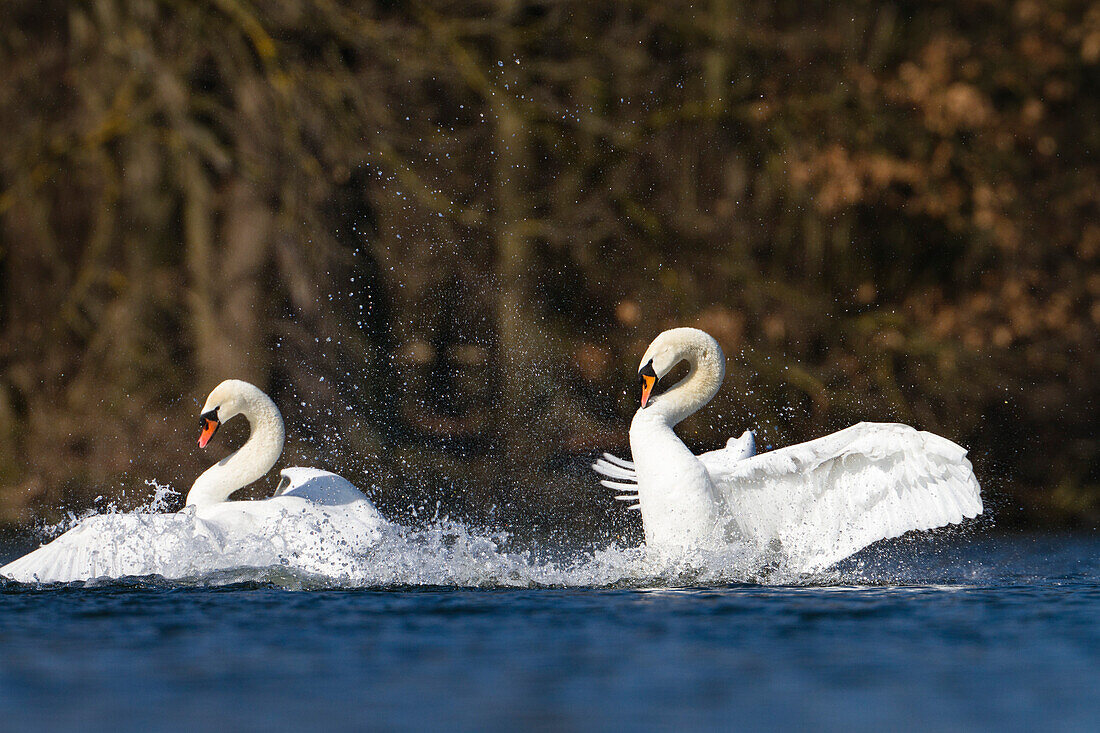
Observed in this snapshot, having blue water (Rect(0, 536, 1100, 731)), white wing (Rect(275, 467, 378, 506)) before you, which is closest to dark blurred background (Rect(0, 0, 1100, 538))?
white wing (Rect(275, 467, 378, 506))

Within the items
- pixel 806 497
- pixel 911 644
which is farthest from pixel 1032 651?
pixel 806 497

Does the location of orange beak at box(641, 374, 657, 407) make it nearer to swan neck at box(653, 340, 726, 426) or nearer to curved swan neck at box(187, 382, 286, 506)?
swan neck at box(653, 340, 726, 426)

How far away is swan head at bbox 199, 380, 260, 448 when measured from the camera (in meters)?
8.96

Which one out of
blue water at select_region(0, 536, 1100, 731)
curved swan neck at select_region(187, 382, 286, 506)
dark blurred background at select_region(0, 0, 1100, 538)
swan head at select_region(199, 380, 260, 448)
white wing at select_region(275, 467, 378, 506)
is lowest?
blue water at select_region(0, 536, 1100, 731)

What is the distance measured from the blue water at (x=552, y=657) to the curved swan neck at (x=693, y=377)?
1.03 meters

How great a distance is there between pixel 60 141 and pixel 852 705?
33.8 feet

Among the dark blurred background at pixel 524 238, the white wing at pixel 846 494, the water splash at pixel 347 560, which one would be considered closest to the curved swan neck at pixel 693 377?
the white wing at pixel 846 494

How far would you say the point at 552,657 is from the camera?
5.49 m

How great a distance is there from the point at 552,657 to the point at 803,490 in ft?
8.23

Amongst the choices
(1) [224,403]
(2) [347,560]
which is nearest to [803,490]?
(2) [347,560]

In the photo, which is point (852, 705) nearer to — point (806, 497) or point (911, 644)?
point (911, 644)

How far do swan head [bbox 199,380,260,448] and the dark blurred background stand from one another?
10.8 ft

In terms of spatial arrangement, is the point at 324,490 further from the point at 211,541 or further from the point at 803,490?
the point at 803,490

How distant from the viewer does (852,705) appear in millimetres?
4723
